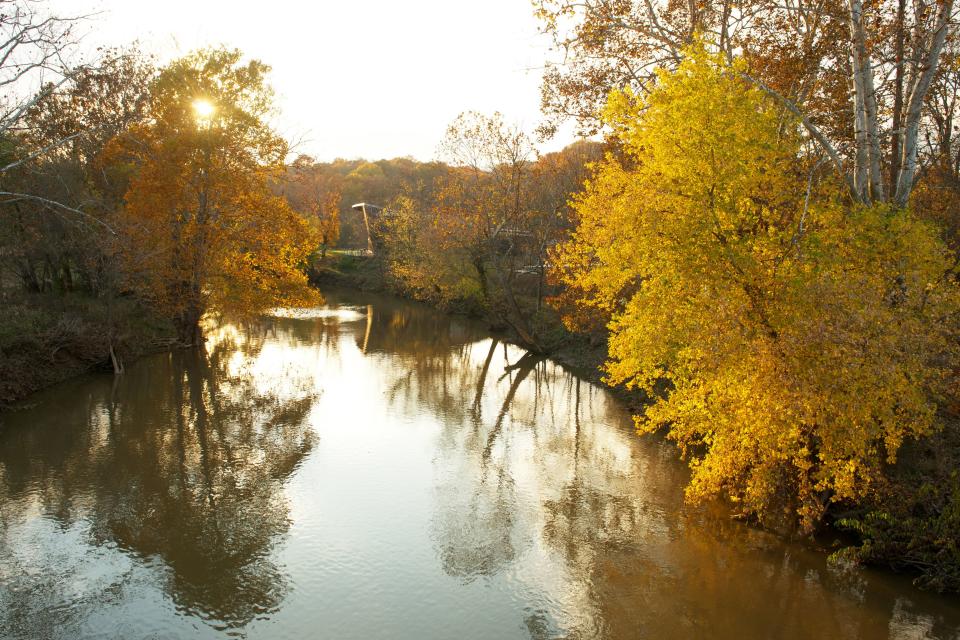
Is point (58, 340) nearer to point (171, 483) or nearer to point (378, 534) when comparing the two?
point (171, 483)

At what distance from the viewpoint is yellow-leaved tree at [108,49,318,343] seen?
2284cm

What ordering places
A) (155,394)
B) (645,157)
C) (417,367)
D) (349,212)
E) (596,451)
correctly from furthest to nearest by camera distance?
(349,212), (417,367), (155,394), (596,451), (645,157)

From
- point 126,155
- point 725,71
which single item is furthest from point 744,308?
point 126,155

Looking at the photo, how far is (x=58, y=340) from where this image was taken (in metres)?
19.8

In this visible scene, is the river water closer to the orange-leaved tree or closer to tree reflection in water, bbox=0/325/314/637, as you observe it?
tree reflection in water, bbox=0/325/314/637

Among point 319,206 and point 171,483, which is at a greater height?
point 319,206

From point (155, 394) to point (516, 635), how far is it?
51.2ft

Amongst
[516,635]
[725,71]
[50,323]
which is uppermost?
[725,71]

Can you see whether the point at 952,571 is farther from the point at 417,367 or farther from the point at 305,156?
the point at 305,156

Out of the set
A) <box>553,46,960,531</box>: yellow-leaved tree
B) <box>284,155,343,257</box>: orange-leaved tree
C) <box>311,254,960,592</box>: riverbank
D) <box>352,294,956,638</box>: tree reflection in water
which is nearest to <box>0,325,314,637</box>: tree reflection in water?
<box>352,294,956,638</box>: tree reflection in water

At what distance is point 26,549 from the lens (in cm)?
1020

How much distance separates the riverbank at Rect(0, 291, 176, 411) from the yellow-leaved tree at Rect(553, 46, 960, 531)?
1692cm

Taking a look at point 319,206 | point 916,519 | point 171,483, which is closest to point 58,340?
point 171,483

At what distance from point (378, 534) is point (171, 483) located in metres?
4.94
